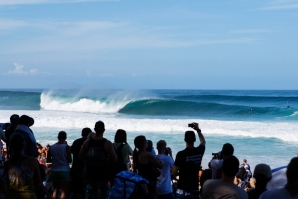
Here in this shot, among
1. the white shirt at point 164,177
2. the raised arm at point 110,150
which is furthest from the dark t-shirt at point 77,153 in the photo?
the white shirt at point 164,177

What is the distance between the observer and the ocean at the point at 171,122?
20391mm

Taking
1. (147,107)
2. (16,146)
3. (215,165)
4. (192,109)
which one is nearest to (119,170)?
(215,165)

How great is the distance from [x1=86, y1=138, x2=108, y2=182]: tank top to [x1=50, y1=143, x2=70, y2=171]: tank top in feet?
3.83

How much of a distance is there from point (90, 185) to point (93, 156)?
37 cm

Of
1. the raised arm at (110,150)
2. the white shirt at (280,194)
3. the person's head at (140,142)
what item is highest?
the person's head at (140,142)

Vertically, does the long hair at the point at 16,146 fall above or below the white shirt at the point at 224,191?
above

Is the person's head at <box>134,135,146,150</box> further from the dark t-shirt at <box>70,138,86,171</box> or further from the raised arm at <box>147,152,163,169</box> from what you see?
the dark t-shirt at <box>70,138,86,171</box>

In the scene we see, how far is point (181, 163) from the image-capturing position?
5.88 metres

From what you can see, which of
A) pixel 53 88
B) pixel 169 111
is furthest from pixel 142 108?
pixel 53 88

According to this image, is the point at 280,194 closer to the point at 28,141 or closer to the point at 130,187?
the point at 130,187

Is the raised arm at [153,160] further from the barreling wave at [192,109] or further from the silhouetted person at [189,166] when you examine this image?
the barreling wave at [192,109]

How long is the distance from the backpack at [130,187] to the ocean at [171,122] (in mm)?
9610

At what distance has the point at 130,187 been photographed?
17.8ft

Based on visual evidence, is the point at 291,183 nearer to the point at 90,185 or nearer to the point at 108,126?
the point at 90,185
